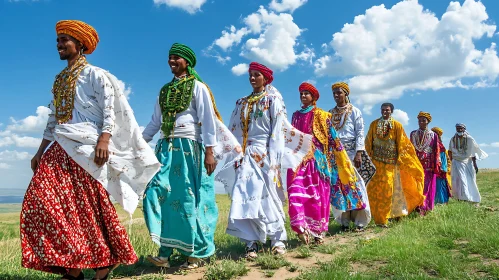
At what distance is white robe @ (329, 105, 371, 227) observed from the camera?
795 centimetres

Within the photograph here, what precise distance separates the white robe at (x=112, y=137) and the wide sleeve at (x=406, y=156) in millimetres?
5819

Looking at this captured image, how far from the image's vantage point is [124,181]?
14.1ft

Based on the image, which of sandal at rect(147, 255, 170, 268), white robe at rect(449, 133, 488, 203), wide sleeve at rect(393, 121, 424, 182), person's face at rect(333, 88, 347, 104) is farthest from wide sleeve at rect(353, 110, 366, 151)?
white robe at rect(449, 133, 488, 203)

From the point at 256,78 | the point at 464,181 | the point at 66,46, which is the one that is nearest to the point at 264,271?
the point at 256,78

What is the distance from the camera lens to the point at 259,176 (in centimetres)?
570

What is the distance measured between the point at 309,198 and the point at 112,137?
327 centimetres

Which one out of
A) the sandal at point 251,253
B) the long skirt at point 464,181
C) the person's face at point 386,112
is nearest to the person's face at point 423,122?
the person's face at point 386,112

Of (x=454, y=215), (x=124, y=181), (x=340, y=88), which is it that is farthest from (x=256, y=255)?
(x=454, y=215)

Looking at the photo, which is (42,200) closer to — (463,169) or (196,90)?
(196,90)

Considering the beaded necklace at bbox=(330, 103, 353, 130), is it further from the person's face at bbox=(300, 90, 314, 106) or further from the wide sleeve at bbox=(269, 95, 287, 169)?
the wide sleeve at bbox=(269, 95, 287, 169)

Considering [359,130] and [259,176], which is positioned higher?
[359,130]

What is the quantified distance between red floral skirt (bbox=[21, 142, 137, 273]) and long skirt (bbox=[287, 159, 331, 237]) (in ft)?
9.21

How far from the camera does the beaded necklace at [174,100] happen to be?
5.04m

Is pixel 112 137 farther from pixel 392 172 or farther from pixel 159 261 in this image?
pixel 392 172
